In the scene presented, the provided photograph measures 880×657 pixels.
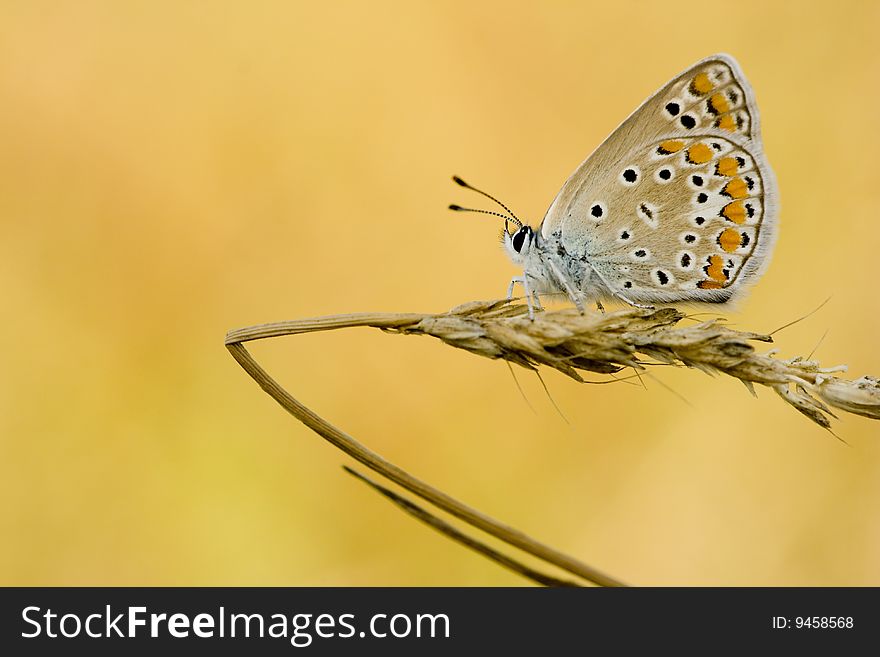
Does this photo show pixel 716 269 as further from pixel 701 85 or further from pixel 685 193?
pixel 701 85

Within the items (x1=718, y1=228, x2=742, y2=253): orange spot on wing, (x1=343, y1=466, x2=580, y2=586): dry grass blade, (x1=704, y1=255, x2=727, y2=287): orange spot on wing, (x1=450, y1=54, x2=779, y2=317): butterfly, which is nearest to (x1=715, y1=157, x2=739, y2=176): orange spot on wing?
(x1=450, y1=54, x2=779, y2=317): butterfly

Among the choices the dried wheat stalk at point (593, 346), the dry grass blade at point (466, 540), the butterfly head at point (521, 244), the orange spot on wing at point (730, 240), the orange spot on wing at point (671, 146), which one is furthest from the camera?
the butterfly head at point (521, 244)

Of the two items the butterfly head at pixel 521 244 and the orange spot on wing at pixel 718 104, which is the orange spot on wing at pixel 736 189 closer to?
the orange spot on wing at pixel 718 104

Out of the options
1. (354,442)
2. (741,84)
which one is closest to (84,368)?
(354,442)

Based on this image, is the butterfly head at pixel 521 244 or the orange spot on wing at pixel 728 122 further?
the butterfly head at pixel 521 244

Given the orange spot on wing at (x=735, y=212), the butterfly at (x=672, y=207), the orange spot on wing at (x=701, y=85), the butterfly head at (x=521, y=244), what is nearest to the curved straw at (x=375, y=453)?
the butterfly at (x=672, y=207)

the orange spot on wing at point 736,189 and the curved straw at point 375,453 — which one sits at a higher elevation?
the orange spot on wing at point 736,189

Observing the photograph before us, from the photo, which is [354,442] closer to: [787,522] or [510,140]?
[787,522]

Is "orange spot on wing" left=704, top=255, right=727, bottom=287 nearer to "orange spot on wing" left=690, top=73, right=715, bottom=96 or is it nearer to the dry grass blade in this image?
"orange spot on wing" left=690, top=73, right=715, bottom=96
